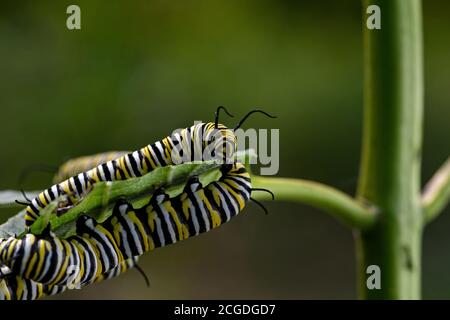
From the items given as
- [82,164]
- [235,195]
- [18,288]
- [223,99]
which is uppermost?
[223,99]

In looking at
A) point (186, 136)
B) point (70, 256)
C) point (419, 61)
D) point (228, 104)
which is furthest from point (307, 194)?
point (228, 104)

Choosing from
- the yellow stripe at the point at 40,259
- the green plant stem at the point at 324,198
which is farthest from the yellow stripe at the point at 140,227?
the green plant stem at the point at 324,198

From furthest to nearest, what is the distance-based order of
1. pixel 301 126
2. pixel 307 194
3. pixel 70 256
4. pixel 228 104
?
pixel 301 126 → pixel 228 104 → pixel 307 194 → pixel 70 256

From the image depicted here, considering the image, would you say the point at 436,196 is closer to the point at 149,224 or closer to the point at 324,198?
the point at 324,198

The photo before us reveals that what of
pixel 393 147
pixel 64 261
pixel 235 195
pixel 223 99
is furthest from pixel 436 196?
pixel 223 99

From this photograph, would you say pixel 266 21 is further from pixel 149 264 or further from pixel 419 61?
pixel 419 61

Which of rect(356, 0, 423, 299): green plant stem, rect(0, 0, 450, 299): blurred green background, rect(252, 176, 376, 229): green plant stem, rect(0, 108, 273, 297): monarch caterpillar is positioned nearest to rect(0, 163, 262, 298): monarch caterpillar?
rect(0, 108, 273, 297): monarch caterpillar
